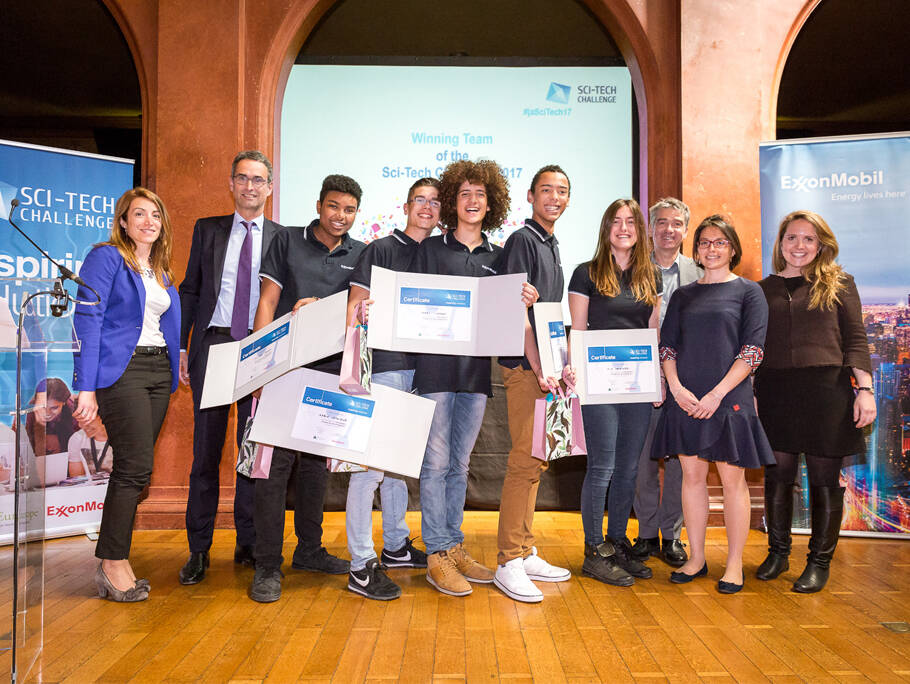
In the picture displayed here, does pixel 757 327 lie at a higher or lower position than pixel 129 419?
higher

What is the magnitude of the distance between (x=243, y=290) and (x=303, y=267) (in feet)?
1.10

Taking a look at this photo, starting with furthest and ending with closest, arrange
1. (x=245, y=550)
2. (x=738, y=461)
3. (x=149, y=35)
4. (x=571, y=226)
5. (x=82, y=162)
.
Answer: (x=571, y=226), (x=149, y=35), (x=82, y=162), (x=245, y=550), (x=738, y=461)

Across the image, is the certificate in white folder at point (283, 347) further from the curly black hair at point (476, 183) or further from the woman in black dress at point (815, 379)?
the woman in black dress at point (815, 379)

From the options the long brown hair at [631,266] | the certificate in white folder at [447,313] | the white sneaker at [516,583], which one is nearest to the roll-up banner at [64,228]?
the certificate in white folder at [447,313]

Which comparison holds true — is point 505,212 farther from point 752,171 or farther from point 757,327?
point 752,171

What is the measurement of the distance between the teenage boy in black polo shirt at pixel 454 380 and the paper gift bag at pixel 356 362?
29 cm

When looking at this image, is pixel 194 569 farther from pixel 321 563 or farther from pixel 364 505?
pixel 364 505

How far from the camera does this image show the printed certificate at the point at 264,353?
8.37ft

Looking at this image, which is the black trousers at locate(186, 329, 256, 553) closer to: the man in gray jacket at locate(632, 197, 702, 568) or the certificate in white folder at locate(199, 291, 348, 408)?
the certificate in white folder at locate(199, 291, 348, 408)

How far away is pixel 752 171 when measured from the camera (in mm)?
4324

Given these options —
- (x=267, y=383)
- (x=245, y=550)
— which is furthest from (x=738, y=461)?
(x=245, y=550)

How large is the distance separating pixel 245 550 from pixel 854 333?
9.10 feet

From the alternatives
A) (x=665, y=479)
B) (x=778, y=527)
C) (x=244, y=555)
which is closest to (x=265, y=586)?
(x=244, y=555)

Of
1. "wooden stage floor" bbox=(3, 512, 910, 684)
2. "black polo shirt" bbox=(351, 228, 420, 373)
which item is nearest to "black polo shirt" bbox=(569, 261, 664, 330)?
"black polo shirt" bbox=(351, 228, 420, 373)
